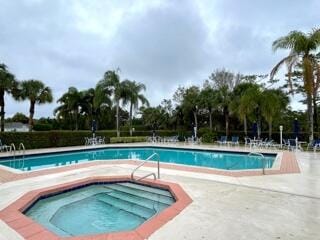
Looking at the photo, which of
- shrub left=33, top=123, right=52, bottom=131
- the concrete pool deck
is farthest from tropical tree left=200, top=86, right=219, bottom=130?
shrub left=33, top=123, right=52, bottom=131

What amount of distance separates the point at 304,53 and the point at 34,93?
62.8ft

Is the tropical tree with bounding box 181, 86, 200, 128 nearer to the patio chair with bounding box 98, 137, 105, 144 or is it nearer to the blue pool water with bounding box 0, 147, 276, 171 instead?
the blue pool water with bounding box 0, 147, 276, 171

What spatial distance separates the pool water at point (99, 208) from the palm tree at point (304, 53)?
36.3 feet

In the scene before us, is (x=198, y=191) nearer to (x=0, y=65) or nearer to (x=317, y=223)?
(x=317, y=223)

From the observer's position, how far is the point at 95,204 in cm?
595

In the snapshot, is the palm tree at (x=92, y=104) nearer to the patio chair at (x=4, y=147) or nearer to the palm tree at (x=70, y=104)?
the palm tree at (x=70, y=104)

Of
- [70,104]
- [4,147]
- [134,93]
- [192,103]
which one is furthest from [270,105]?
[70,104]

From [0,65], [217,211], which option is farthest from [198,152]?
[0,65]

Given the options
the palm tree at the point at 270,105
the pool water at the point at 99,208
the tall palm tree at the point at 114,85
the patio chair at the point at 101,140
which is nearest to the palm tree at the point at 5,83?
the tall palm tree at the point at 114,85

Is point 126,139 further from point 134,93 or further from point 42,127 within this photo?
point 42,127

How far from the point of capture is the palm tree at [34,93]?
20327mm

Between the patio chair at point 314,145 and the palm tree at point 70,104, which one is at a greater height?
the palm tree at point 70,104

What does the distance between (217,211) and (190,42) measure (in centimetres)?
1472

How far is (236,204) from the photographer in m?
4.91
